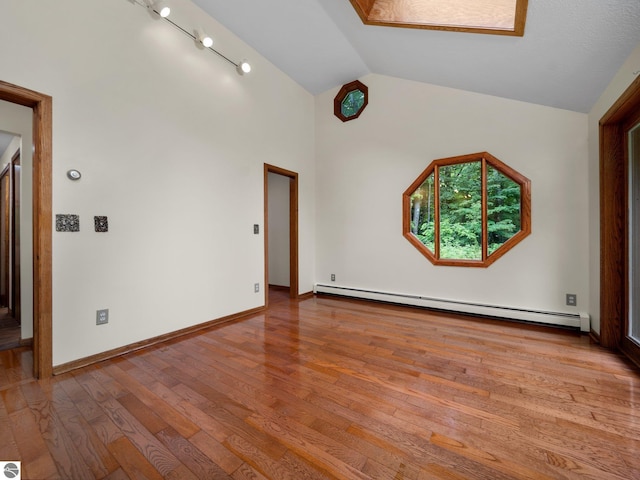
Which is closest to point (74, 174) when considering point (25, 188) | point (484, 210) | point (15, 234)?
point (25, 188)

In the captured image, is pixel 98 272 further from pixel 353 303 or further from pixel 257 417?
pixel 353 303

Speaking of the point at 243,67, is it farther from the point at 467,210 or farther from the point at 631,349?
the point at 631,349

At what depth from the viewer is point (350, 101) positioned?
4.34 metres

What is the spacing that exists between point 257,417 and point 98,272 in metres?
1.80

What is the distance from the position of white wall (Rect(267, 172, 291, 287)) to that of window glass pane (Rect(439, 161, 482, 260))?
2661 mm

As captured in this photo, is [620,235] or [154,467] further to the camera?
[620,235]

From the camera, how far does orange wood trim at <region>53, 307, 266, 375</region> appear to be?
2.08 meters

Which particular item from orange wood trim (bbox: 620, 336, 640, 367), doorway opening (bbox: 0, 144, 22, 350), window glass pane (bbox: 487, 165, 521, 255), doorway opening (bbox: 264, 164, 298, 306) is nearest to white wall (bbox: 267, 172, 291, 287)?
doorway opening (bbox: 264, 164, 298, 306)

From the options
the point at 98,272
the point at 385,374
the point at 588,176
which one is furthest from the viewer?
the point at 588,176

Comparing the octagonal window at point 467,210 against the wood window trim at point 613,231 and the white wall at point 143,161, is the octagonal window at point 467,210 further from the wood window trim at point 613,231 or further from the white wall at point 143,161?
the white wall at point 143,161

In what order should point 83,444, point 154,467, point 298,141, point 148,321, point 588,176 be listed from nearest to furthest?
point 154,467, point 83,444, point 148,321, point 588,176, point 298,141

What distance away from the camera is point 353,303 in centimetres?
410

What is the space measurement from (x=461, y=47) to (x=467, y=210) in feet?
5.76

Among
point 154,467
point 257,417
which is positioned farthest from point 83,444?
point 257,417
